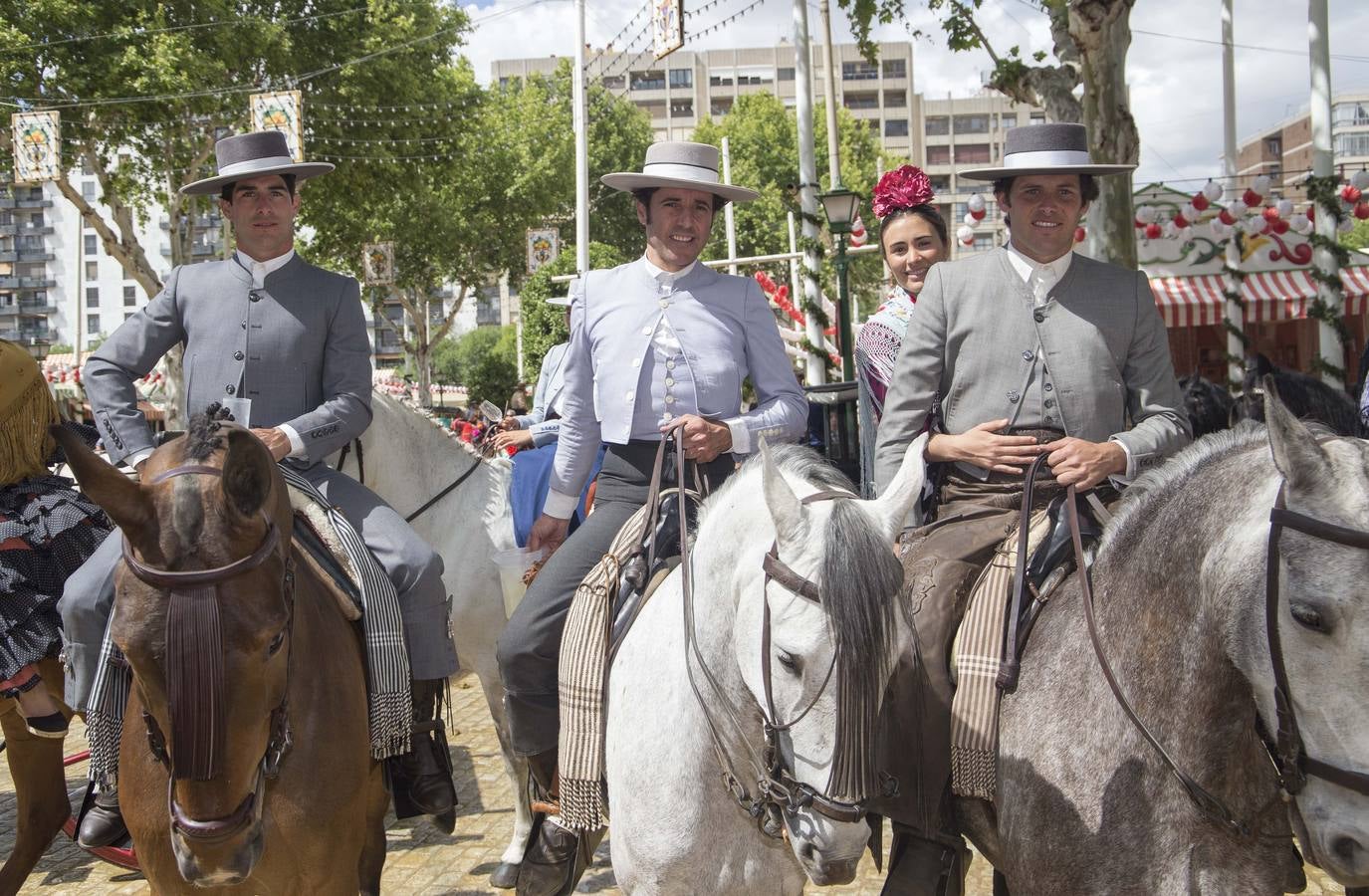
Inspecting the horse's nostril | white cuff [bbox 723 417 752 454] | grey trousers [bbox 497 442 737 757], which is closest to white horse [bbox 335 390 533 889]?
grey trousers [bbox 497 442 737 757]

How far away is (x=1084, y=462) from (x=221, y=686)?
2.55m

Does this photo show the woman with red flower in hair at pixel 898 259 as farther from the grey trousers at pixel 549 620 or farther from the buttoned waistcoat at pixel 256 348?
the buttoned waistcoat at pixel 256 348

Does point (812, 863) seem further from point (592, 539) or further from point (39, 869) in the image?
point (39, 869)

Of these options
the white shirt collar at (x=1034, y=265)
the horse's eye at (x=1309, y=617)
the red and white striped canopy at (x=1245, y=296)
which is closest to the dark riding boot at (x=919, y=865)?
the horse's eye at (x=1309, y=617)

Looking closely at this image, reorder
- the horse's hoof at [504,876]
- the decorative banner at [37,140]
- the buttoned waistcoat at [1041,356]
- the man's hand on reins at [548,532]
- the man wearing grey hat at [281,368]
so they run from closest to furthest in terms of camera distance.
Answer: the buttoned waistcoat at [1041,356]
the man wearing grey hat at [281,368]
the man's hand on reins at [548,532]
the horse's hoof at [504,876]
the decorative banner at [37,140]

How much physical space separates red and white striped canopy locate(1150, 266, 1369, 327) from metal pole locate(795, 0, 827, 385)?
484 cm

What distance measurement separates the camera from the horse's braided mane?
265 centimetres

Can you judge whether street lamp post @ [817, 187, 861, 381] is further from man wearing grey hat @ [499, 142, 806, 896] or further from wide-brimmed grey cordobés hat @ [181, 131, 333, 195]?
wide-brimmed grey cordobés hat @ [181, 131, 333, 195]

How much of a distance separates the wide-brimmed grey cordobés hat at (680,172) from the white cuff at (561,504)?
47.7 inches

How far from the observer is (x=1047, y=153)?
374cm

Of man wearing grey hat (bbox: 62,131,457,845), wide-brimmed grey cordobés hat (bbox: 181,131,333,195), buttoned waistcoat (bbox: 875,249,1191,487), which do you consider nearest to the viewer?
buttoned waistcoat (bbox: 875,249,1191,487)

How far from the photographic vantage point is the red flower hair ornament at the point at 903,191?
5.86 metres

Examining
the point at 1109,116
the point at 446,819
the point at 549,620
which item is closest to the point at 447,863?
the point at 446,819

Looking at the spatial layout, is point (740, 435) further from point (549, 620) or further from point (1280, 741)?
point (1280, 741)
